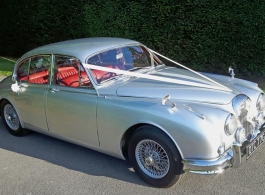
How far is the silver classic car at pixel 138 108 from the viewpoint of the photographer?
329cm

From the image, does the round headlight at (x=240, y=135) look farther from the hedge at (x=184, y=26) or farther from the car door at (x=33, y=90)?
the hedge at (x=184, y=26)

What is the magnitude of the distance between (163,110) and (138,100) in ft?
1.28

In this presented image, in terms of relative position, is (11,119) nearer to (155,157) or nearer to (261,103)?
(155,157)

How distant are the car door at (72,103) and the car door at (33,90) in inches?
6.5

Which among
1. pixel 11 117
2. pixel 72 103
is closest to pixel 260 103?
pixel 72 103

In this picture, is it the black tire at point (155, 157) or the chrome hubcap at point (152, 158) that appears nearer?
the black tire at point (155, 157)

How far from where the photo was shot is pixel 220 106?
3.50 meters

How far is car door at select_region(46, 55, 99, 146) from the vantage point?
13.2 feet

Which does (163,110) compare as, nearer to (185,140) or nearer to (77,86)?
(185,140)

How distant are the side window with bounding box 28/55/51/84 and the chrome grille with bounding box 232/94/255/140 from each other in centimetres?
262

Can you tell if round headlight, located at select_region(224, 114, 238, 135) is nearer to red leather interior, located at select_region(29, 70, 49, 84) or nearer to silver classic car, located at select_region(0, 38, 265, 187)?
silver classic car, located at select_region(0, 38, 265, 187)

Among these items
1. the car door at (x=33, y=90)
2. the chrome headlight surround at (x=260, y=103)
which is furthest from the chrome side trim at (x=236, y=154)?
the car door at (x=33, y=90)

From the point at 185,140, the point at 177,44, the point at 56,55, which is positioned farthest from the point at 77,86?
the point at 177,44

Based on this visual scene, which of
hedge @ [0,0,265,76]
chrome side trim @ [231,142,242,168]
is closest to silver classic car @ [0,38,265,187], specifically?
chrome side trim @ [231,142,242,168]
